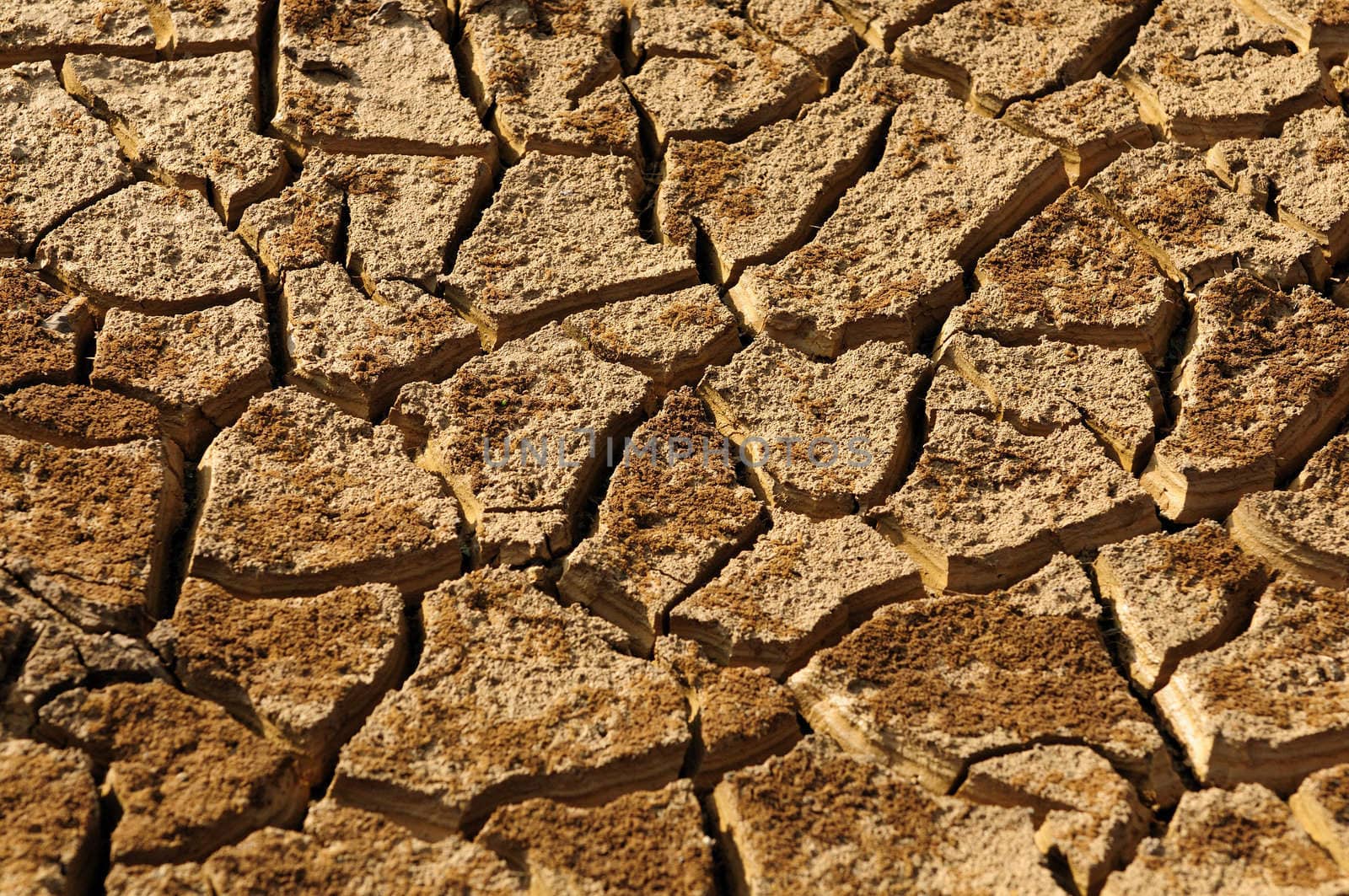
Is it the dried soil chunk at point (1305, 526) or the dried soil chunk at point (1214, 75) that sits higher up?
the dried soil chunk at point (1214, 75)

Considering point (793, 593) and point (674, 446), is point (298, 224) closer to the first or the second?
point (674, 446)

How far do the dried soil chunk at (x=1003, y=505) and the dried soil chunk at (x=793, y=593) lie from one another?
0.20 ft

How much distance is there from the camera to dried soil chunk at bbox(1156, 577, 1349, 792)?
2.01 meters

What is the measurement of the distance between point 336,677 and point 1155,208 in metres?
1.73

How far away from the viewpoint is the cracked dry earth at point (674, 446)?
1968 mm

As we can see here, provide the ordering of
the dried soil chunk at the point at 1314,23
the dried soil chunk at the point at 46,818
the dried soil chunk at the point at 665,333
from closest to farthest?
1. the dried soil chunk at the point at 46,818
2. the dried soil chunk at the point at 665,333
3. the dried soil chunk at the point at 1314,23

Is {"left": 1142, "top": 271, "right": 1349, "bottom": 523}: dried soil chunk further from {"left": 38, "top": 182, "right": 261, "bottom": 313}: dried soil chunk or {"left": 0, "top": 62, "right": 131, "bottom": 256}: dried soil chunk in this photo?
{"left": 0, "top": 62, "right": 131, "bottom": 256}: dried soil chunk

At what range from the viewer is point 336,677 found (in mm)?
2072

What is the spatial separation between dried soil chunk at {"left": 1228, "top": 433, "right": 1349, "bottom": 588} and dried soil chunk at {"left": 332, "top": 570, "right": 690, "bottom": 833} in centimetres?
95

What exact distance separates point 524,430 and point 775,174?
0.78m

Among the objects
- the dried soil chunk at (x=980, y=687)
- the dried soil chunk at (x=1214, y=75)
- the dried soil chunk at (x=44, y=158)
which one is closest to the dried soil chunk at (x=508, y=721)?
the dried soil chunk at (x=980, y=687)

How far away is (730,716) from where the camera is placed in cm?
207

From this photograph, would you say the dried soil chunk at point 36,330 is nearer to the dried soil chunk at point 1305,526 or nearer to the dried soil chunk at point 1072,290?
the dried soil chunk at point 1072,290

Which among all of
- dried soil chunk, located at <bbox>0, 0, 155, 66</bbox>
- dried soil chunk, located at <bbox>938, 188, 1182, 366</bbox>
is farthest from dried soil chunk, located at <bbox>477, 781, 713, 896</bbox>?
dried soil chunk, located at <bbox>0, 0, 155, 66</bbox>
